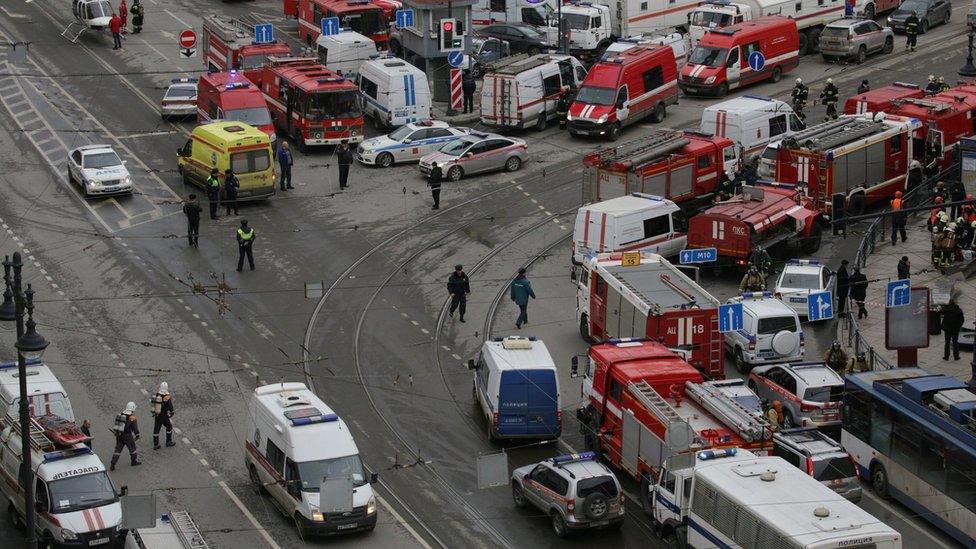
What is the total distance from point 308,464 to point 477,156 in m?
24.9

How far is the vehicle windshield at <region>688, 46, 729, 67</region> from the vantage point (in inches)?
2579

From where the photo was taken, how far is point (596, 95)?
60.8m

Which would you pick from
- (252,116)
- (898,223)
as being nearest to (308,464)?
(898,223)

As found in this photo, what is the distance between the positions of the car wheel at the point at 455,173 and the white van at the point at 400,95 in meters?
5.06

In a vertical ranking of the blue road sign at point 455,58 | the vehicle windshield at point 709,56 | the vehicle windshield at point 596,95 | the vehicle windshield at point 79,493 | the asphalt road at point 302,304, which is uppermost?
the blue road sign at point 455,58

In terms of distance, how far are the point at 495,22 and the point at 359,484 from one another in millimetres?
44499

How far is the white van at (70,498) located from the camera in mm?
33312

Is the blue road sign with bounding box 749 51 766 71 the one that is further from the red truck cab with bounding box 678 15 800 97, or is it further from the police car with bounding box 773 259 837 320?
the police car with bounding box 773 259 837 320

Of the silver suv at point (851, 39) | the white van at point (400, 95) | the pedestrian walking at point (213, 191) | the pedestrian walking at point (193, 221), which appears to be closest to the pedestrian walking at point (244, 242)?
the pedestrian walking at point (193, 221)

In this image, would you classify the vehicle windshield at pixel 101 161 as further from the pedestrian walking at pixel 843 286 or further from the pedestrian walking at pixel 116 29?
the pedestrian walking at pixel 843 286

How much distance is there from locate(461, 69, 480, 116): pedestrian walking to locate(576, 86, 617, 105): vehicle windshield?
512cm

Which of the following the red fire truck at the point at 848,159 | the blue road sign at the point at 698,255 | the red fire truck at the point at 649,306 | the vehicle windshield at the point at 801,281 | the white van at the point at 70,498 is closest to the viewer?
the white van at the point at 70,498

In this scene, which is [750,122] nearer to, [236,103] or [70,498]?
[236,103]

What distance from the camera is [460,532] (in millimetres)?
34750
